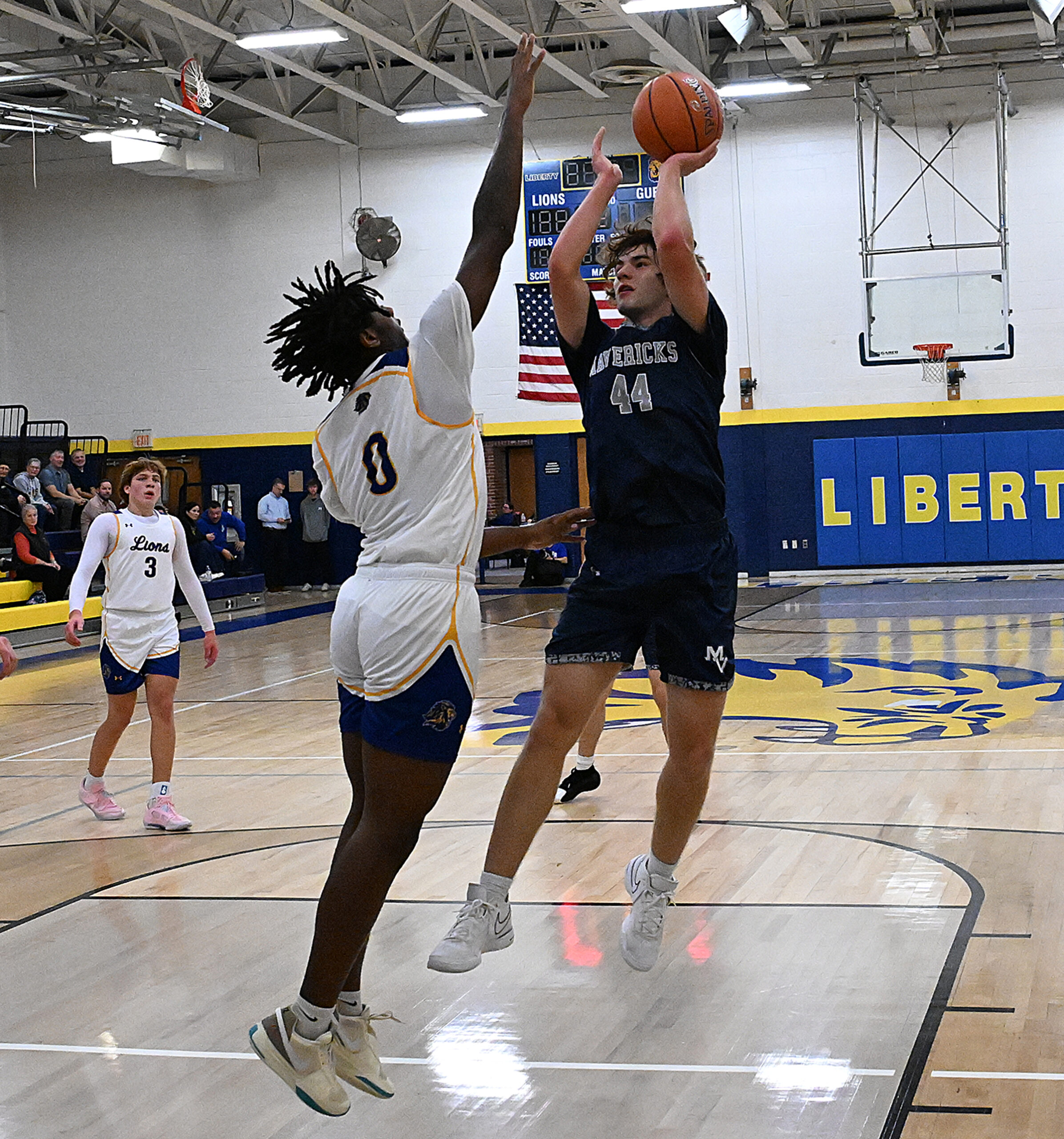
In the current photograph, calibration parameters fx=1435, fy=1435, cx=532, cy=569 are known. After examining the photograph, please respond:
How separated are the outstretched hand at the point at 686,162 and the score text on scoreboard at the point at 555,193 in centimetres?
1564

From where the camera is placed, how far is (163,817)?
5.93 m

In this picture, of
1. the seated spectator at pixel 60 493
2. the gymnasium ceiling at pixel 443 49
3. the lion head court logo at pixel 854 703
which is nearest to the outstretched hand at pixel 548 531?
the lion head court logo at pixel 854 703

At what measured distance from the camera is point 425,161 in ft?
66.6

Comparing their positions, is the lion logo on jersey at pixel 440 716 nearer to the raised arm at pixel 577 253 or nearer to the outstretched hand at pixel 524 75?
the raised arm at pixel 577 253

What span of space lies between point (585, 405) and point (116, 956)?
2.08 meters

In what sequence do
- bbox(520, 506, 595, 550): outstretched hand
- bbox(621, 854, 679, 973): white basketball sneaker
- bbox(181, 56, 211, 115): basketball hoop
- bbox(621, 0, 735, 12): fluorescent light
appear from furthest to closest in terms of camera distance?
bbox(181, 56, 211, 115): basketball hoop → bbox(621, 0, 735, 12): fluorescent light → bbox(621, 854, 679, 973): white basketball sneaker → bbox(520, 506, 595, 550): outstretched hand

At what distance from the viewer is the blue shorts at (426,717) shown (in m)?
2.69

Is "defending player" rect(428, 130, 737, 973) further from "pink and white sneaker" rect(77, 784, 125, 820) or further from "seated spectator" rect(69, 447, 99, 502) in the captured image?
"seated spectator" rect(69, 447, 99, 502)

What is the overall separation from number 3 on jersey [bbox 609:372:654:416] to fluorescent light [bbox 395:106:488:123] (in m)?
15.8

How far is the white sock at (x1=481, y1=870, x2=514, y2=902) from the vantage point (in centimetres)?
330

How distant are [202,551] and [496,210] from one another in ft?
50.4

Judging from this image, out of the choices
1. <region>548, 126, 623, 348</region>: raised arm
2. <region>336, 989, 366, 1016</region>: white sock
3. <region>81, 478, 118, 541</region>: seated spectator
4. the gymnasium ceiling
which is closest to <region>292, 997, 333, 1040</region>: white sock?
<region>336, 989, 366, 1016</region>: white sock

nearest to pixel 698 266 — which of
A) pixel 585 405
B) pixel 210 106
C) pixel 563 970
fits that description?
pixel 585 405

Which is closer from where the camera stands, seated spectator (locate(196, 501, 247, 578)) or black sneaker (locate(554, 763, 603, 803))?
black sneaker (locate(554, 763, 603, 803))
